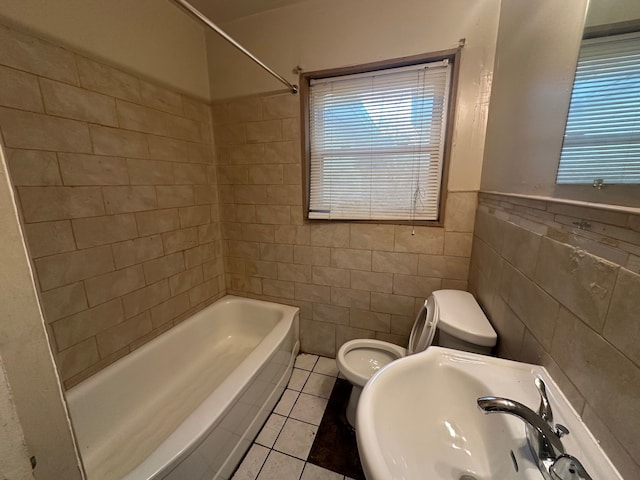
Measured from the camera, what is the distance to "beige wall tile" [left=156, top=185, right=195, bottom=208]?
1621 millimetres

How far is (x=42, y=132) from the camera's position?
1.09 metres

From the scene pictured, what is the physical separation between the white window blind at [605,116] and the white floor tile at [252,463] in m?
1.77

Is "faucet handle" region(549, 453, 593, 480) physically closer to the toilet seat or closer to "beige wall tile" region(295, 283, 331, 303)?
the toilet seat

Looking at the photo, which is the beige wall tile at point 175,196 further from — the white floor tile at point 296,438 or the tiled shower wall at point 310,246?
the white floor tile at point 296,438

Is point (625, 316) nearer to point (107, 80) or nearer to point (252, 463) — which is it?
point (252, 463)

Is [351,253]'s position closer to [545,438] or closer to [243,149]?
[243,149]

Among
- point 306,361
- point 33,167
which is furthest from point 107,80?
point 306,361

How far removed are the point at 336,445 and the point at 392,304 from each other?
2.93ft

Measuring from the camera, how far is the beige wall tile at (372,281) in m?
1.76

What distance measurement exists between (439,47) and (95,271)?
223cm

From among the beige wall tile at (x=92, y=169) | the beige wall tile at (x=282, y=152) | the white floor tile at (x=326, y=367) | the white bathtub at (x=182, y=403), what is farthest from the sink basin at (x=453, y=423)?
the beige wall tile at (x=92, y=169)

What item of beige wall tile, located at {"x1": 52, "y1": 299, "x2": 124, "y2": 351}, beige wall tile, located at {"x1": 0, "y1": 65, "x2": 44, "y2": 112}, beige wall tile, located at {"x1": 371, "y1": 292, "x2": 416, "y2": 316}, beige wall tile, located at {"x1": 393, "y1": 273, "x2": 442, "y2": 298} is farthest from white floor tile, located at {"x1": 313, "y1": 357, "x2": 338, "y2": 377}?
beige wall tile, located at {"x1": 0, "y1": 65, "x2": 44, "y2": 112}

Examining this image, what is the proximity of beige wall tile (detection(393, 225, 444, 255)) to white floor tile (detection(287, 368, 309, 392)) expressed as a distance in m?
1.16

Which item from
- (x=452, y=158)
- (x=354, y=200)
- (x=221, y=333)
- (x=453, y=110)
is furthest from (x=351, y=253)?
(x=221, y=333)
